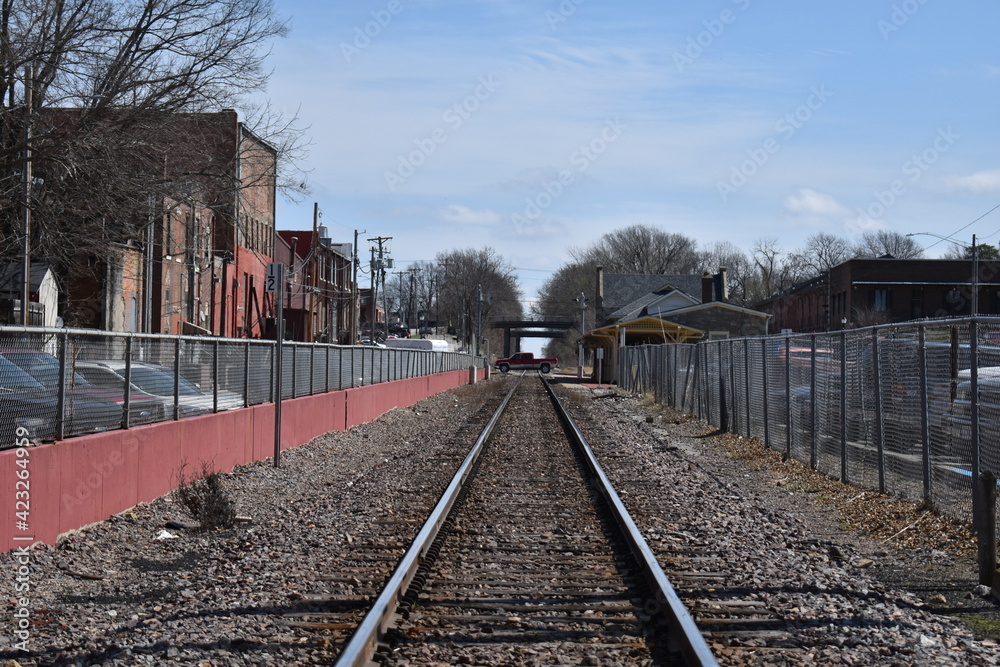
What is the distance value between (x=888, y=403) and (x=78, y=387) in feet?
31.1

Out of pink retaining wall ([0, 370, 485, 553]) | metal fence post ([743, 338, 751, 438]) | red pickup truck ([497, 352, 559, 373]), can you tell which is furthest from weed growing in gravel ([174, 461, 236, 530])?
red pickup truck ([497, 352, 559, 373])

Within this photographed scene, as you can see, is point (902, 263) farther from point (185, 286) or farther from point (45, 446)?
point (45, 446)

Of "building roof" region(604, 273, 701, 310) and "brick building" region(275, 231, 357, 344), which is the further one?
"building roof" region(604, 273, 701, 310)

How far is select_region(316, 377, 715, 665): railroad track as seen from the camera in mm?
5789

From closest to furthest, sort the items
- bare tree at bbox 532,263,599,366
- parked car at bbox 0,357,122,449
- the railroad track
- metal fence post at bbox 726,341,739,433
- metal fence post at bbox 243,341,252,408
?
1. the railroad track
2. parked car at bbox 0,357,122,449
3. metal fence post at bbox 243,341,252,408
4. metal fence post at bbox 726,341,739,433
5. bare tree at bbox 532,263,599,366

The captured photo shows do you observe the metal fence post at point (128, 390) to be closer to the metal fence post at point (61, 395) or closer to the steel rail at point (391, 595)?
the metal fence post at point (61, 395)

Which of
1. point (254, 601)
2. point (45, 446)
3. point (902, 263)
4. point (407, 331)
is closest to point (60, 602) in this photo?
point (254, 601)

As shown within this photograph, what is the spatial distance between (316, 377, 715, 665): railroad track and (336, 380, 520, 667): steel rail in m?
0.01

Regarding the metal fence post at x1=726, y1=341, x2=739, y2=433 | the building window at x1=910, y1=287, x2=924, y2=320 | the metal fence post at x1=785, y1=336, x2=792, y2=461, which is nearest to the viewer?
the metal fence post at x1=785, y1=336, x2=792, y2=461

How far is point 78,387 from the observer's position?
972cm

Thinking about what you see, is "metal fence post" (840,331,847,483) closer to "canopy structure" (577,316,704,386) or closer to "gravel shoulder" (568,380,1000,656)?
"gravel shoulder" (568,380,1000,656)

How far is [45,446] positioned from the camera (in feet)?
28.3

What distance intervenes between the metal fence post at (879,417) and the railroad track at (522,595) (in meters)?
3.40

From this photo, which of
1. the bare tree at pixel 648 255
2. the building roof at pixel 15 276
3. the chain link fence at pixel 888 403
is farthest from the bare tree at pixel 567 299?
the chain link fence at pixel 888 403
